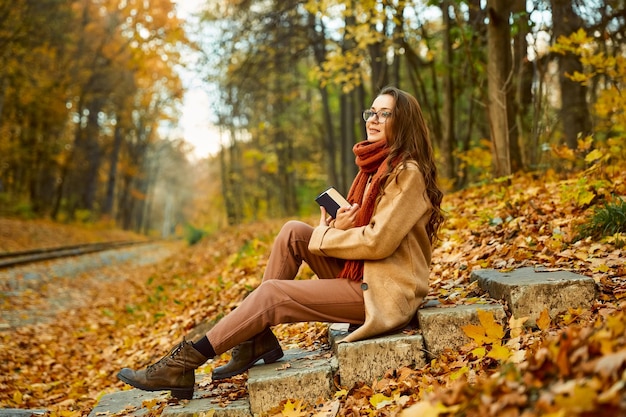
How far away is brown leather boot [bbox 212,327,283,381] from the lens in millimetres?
3336

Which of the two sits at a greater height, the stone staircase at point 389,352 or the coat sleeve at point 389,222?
the coat sleeve at point 389,222

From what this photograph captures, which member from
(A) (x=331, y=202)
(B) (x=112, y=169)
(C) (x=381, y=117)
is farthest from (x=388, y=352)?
(B) (x=112, y=169)

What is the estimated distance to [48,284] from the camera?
10.6 metres

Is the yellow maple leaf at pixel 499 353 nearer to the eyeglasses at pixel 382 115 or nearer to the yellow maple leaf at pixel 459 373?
the yellow maple leaf at pixel 459 373

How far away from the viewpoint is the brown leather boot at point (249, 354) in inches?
131

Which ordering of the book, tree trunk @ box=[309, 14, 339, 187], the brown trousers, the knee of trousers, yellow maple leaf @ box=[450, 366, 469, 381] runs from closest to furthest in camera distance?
yellow maple leaf @ box=[450, 366, 469, 381], the brown trousers, the book, the knee of trousers, tree trunk @ box=[309, 14, 339, 187]

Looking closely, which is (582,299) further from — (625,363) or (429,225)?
(625,363)

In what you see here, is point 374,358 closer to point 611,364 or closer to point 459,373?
point 459,373

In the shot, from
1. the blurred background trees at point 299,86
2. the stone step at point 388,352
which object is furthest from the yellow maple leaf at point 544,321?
the blurred background trees at point 299,86

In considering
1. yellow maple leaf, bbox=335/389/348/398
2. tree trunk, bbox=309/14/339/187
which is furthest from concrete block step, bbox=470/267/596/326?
tree trunk, bbox=309/14/339/187

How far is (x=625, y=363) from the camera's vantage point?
1.80 metres

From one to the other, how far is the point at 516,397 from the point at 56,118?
2301cm

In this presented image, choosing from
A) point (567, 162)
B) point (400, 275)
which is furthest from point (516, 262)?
point (567, 162)

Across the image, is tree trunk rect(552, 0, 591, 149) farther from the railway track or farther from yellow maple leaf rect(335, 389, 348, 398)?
the railway track
